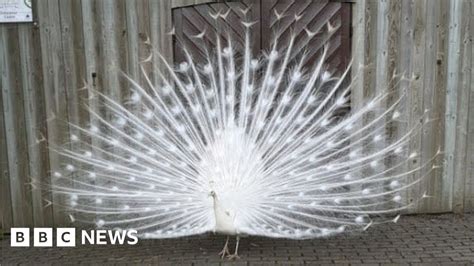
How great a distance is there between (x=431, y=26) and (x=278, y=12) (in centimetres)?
155

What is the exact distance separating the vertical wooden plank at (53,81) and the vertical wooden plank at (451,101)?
384 cm

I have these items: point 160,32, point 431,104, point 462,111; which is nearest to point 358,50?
point 431,104

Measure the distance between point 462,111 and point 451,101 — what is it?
0.16 m

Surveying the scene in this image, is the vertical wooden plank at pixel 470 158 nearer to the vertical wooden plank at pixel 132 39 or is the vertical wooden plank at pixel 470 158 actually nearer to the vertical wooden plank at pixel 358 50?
the vertical wooden plank at pixel 358 50

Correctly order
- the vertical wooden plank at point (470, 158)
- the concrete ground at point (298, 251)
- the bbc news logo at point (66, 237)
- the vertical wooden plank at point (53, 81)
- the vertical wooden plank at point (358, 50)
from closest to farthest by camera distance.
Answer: the concrete ground at point (298, 251)
the bbc news logo at point (66, 237)
the vertical wooden plank at point (53, 81)
the vertical wooden plank at point (358, 50)
the vertical wooden plank at point (470, 158)

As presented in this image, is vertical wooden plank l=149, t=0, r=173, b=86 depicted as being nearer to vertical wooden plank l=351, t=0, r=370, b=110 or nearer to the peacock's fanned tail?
the peacock's fanned tail

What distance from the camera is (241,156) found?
4309 millimetres

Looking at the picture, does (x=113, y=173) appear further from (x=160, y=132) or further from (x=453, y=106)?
(x=453, y=106)

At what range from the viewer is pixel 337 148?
4.45m

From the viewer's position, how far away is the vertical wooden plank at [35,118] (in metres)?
5.18

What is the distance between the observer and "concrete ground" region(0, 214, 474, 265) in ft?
14.9

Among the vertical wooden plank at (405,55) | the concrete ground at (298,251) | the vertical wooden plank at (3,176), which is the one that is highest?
the vertical wooden plank at (405,55)

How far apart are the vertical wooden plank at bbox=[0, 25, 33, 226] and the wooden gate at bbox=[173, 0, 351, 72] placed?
62.5 inches

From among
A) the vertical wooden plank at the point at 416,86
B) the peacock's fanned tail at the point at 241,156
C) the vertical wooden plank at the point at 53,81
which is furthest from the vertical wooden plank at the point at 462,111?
the vertical wooden plank at the point at 53,81
